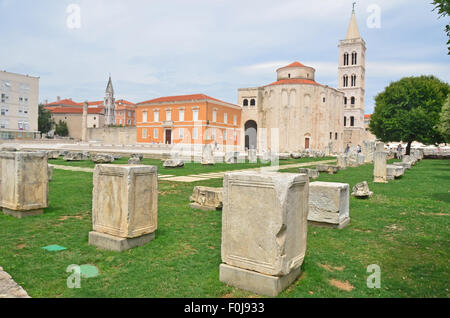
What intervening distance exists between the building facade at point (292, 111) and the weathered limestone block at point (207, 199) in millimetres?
41576

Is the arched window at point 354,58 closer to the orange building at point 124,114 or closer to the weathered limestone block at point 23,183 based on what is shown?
the orange building at point 124,114

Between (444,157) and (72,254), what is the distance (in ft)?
123

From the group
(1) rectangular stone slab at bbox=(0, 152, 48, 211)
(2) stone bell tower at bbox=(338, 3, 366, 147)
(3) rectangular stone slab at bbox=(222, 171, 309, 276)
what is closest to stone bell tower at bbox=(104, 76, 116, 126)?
(2) stone bell tower at bbox=(338, 3, 366, 147)

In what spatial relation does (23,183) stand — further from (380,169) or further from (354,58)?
(354,58)

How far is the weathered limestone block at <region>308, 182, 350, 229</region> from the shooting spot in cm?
570

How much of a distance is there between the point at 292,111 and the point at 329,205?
43.6m

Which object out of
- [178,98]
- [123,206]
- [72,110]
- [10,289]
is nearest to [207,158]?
[123,206]

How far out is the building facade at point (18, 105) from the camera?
164ft

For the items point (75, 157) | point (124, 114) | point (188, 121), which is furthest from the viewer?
point (124, 114)

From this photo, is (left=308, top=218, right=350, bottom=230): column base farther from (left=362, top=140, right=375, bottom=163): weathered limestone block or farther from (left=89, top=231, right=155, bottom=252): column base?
(left=362, top=140, right=375, bottom=163): weathered limestone block

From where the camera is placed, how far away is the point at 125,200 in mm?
4301

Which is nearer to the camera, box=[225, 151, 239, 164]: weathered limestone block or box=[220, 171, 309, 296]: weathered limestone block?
box=[220, 171, 309, 296]: weathered limestone block

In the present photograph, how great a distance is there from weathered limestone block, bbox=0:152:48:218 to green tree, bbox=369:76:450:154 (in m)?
31.9
